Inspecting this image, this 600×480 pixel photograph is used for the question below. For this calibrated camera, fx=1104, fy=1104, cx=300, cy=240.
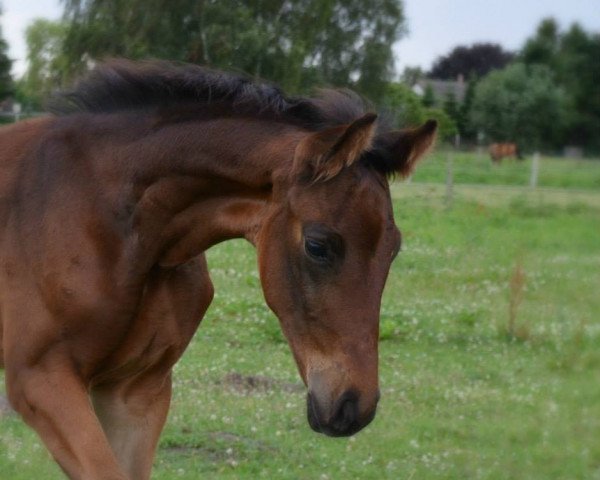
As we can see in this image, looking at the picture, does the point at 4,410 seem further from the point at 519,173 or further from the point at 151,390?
the point at 519,173

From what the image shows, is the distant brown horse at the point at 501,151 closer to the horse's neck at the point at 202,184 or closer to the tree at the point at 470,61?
the tree at the point at 470,61

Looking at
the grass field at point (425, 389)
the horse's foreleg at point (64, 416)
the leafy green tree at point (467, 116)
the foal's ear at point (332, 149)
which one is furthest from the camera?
the leafy green tree at point (467, 116)

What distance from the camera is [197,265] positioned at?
4.56m

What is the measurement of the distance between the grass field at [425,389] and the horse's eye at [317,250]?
250cm

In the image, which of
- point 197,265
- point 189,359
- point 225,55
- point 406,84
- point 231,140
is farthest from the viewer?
point 406,84

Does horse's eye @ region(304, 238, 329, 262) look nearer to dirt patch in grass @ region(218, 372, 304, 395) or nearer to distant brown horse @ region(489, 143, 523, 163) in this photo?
dirt patch in grass @ region(218, 372, 304, 395)

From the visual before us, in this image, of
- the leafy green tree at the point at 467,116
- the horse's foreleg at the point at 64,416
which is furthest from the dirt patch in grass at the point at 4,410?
the leafy green tree at the point at 467,116

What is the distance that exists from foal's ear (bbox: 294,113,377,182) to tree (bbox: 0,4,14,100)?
24.2m

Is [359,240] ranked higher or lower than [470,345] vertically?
higher

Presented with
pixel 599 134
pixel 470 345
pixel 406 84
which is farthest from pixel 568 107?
pixel 470 345

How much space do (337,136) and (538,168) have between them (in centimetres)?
2554

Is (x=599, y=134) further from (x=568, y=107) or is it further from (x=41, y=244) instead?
(x=41, y=244)

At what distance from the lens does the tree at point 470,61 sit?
150 feet

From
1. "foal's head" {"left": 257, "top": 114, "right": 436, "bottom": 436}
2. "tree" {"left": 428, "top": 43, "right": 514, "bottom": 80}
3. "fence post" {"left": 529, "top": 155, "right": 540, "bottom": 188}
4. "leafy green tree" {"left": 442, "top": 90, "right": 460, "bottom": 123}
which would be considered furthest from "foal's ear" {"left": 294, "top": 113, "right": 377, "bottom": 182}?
"tree" {"left": 428, "top": 43, "right": 514, "bottom": 80}
